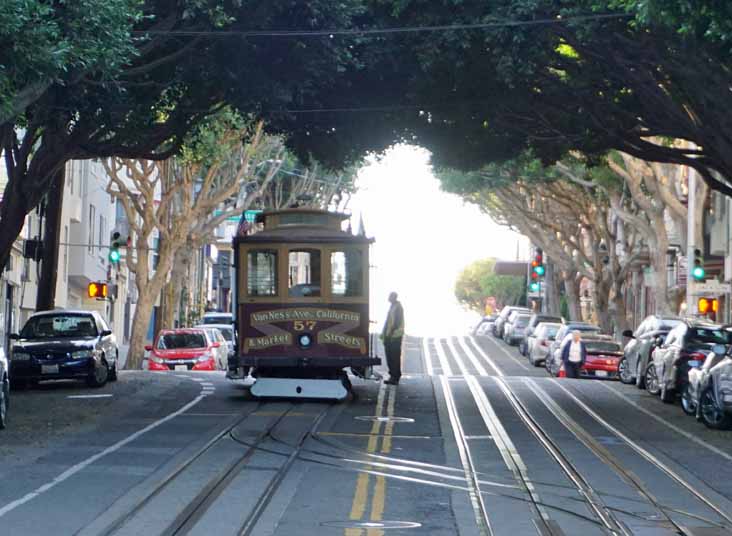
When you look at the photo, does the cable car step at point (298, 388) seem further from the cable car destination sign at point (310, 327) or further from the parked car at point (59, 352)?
the parked car at point (59, 352)

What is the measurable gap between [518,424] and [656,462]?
14.7 ft

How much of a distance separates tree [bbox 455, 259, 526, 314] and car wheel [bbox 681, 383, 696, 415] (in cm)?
9926

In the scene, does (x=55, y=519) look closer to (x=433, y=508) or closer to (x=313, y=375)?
(x=433, y=508)

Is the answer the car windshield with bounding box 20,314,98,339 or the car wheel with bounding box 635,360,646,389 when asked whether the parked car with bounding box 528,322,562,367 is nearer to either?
the car wheel with bounding box 635,360,646,389

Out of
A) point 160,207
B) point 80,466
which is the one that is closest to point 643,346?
point 160,207

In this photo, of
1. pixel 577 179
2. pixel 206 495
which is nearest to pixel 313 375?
pixel 206 495

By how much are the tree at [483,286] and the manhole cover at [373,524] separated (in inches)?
4427

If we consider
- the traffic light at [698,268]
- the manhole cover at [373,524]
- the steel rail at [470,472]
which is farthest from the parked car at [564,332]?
the manhole cover at [373,524]

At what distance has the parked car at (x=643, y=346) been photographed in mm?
31250

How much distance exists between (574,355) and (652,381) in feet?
32.4

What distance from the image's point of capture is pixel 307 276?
23.9 metres

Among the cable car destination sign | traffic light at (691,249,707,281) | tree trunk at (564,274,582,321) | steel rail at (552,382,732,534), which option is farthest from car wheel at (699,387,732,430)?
tree trunk at (564,274,582,321)

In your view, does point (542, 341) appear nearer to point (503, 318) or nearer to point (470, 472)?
point (503, 318)

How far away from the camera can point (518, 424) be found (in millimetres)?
21266
